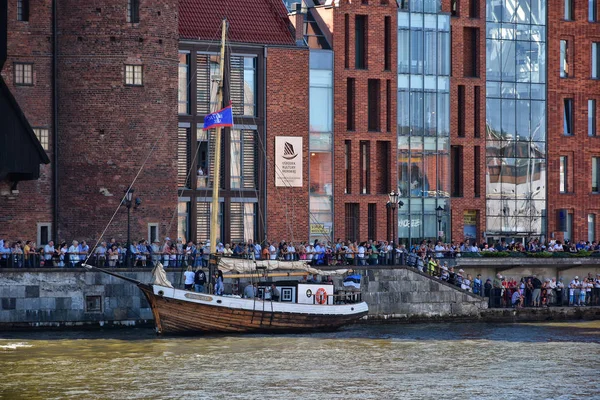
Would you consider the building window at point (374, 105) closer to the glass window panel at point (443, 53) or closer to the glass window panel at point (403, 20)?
the glass window panel at point (403, 20)

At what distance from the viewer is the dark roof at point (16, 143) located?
6338 cm

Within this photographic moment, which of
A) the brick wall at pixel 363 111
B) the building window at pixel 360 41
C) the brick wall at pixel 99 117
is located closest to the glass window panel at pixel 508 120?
the brick wall at pixel 363 111

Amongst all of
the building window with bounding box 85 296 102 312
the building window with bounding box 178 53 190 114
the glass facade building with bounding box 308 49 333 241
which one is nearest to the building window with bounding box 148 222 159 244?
the building window with bounding box 85 296 102 312

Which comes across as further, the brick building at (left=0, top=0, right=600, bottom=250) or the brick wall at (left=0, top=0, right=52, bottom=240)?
the brick building at (left=0, top=0, right=600, bottom=250)

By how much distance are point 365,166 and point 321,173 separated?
3.13 metres

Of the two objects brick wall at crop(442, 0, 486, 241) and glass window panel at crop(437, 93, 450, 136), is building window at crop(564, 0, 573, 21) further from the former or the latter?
glass window panel at crop(437, 93, 450, 136)

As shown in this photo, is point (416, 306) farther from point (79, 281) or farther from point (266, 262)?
point (79, 281)

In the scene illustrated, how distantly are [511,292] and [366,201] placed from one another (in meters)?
10.5

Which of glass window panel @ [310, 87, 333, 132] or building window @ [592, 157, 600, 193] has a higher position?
glass window panel @ [310, 87, 333, 132]

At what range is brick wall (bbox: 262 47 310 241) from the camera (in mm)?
75875

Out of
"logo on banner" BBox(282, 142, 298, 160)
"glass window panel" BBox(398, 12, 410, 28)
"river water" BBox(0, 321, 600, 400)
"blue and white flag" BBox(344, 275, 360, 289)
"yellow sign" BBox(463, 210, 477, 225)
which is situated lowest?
"river water" BBox(0, 321, 600, 400)

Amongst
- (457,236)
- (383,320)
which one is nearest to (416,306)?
(383,320)

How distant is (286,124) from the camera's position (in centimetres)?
7650

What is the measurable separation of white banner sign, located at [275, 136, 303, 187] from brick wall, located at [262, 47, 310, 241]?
0.71ft
